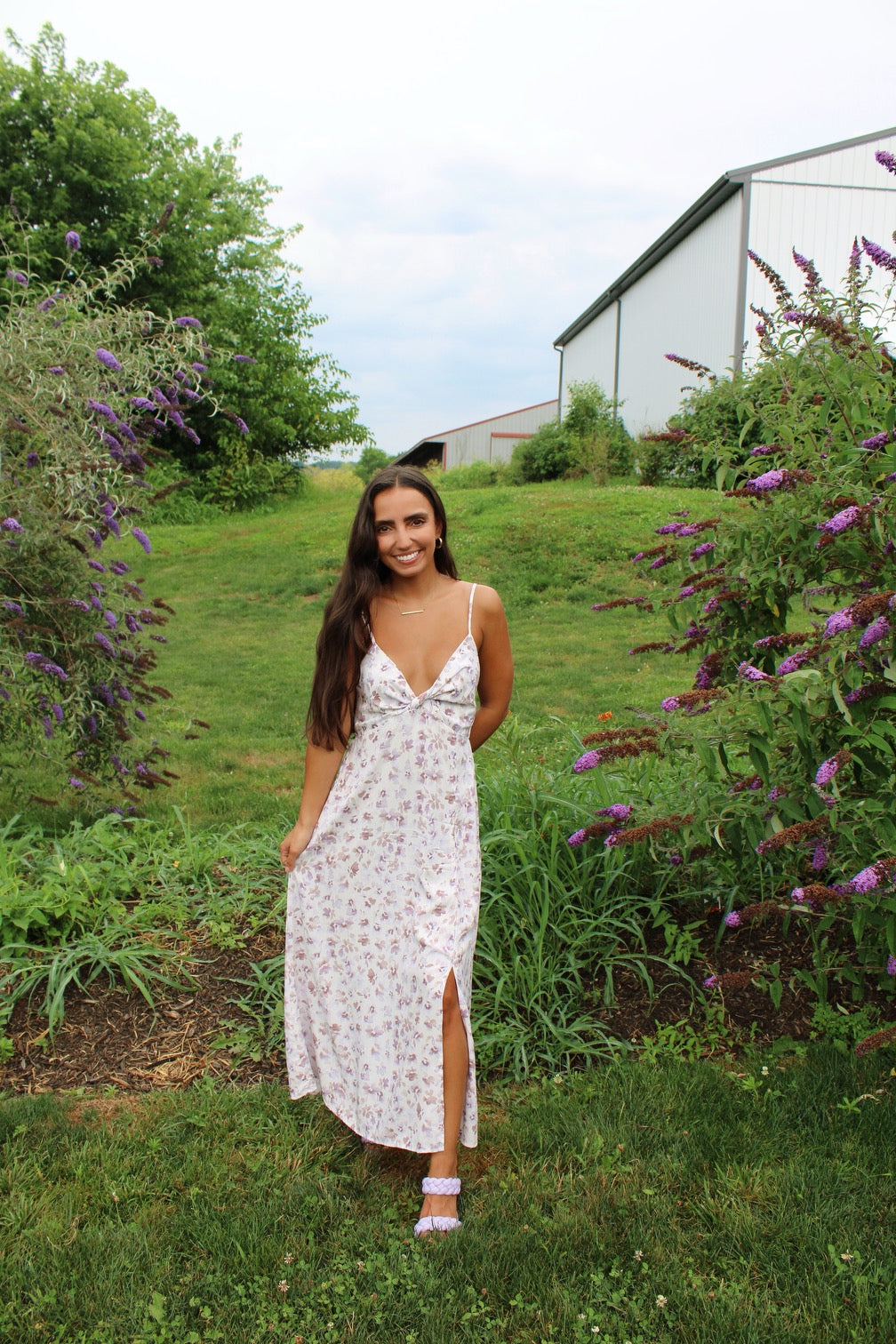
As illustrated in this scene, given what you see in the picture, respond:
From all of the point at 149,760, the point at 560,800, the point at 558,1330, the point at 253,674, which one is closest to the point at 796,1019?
the point at 560,800

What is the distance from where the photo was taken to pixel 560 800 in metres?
3.44

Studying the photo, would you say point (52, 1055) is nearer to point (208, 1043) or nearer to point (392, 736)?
point (208, 1043)

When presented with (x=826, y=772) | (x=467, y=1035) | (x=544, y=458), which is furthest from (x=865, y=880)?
(x=544, y=458)

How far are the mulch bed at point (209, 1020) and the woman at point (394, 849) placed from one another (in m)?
0.60

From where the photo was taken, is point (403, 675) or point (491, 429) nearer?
point (403, 675)

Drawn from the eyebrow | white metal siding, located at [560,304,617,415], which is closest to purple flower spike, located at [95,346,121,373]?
the eyebrow

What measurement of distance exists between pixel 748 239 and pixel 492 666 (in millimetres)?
17714

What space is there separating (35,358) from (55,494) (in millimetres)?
577

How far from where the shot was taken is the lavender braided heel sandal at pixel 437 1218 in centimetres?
228

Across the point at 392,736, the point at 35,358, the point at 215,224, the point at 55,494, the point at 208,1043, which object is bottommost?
the point at 208,1043

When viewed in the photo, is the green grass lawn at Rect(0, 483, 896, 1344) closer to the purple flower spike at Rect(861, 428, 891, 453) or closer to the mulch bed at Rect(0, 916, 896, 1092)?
the mulch bed at Rect(0, 916, 896, 1092)

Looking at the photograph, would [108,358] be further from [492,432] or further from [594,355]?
[492,432]

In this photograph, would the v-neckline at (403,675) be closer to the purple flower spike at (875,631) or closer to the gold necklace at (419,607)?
the gold necklace at (419,607)

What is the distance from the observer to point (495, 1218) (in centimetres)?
230
